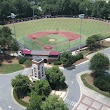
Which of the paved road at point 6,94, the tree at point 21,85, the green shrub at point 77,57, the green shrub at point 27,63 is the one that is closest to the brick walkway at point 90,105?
the tree at point 21,85

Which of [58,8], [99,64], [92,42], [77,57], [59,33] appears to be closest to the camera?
[99,64]

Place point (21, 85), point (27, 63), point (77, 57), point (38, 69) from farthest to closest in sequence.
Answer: point (77, 57) < point (27, 63) < point (38, 69) < point (21, 85)

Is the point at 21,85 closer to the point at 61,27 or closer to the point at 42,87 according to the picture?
the point at 42,87

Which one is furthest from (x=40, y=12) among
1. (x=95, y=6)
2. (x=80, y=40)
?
(x=80, y=40)

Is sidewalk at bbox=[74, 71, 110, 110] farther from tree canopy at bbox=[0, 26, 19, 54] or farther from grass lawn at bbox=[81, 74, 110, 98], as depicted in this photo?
tree canopy at bbox=[0, 26, 19, 54]

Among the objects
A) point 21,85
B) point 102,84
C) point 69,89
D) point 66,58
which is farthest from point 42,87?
point 66,58

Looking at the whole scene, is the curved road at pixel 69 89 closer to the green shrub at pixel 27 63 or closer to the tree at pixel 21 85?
the tree at pixel 21 85

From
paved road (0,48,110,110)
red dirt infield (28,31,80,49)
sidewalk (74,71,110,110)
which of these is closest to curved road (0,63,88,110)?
paved road (0,48,110,110)
